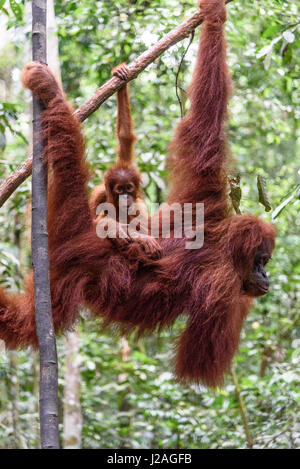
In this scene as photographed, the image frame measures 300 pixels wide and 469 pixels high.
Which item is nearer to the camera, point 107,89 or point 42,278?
point 42,278

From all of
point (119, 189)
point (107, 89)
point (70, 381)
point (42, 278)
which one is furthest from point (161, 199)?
point (42, 278)

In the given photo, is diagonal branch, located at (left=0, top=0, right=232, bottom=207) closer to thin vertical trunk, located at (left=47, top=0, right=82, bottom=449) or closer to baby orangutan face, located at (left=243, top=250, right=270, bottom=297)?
baby orangutan face, located at (left=243, top=250, right=270, bottom=297)

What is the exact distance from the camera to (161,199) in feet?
19.5

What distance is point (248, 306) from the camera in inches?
151

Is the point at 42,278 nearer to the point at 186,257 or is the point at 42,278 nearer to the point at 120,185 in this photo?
the point at 186,257

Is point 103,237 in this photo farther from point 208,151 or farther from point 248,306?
point 248,306

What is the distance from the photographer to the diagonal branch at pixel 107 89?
308 centimetres

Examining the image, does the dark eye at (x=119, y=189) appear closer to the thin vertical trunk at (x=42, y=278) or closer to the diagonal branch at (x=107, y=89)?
the diagonal branch at (x=107, y=89)

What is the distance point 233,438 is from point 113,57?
3482mm

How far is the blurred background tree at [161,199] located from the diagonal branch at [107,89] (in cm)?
53

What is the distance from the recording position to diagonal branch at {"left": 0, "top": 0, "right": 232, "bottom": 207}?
3.08m

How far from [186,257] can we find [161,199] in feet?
8.59

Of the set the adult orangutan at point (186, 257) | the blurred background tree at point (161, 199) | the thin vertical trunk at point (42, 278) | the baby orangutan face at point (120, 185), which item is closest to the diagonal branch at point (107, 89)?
the adult orangutan at point (186, 257)

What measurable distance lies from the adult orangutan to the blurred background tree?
12.4 inches
